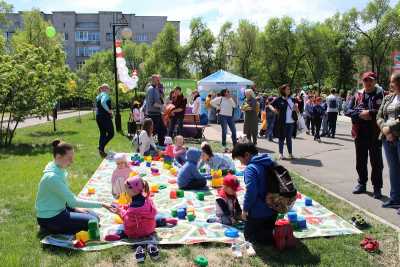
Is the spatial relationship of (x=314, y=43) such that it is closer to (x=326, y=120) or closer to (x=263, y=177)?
(x=326, y=120)

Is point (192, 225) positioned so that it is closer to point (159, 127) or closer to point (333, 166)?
point (333, 166)

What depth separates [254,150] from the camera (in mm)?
5395

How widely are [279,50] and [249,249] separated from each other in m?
55.4

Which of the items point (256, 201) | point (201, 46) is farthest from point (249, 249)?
point (201, 46)

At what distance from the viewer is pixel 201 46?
185ft

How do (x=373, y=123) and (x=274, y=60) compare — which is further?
(x=274, y=60)

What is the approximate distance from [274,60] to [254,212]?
5493cm

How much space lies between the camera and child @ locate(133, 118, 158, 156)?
11344 mm

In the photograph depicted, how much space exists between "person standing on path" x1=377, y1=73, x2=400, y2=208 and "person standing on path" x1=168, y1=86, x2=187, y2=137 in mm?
8820

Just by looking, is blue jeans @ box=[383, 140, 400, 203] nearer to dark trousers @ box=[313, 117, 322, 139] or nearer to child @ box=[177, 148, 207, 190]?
child @ box=[177, 148, 207, 190]

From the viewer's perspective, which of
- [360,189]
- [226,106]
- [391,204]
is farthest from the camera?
[226,106]

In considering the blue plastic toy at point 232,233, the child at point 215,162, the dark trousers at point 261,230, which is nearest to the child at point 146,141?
the child at point 215,162

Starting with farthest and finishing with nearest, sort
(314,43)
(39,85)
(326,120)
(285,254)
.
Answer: (314,43) → (326,120) → (39,85) → (285,254)

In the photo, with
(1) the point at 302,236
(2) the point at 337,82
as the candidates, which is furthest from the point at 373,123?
(2) the point at 337,82
